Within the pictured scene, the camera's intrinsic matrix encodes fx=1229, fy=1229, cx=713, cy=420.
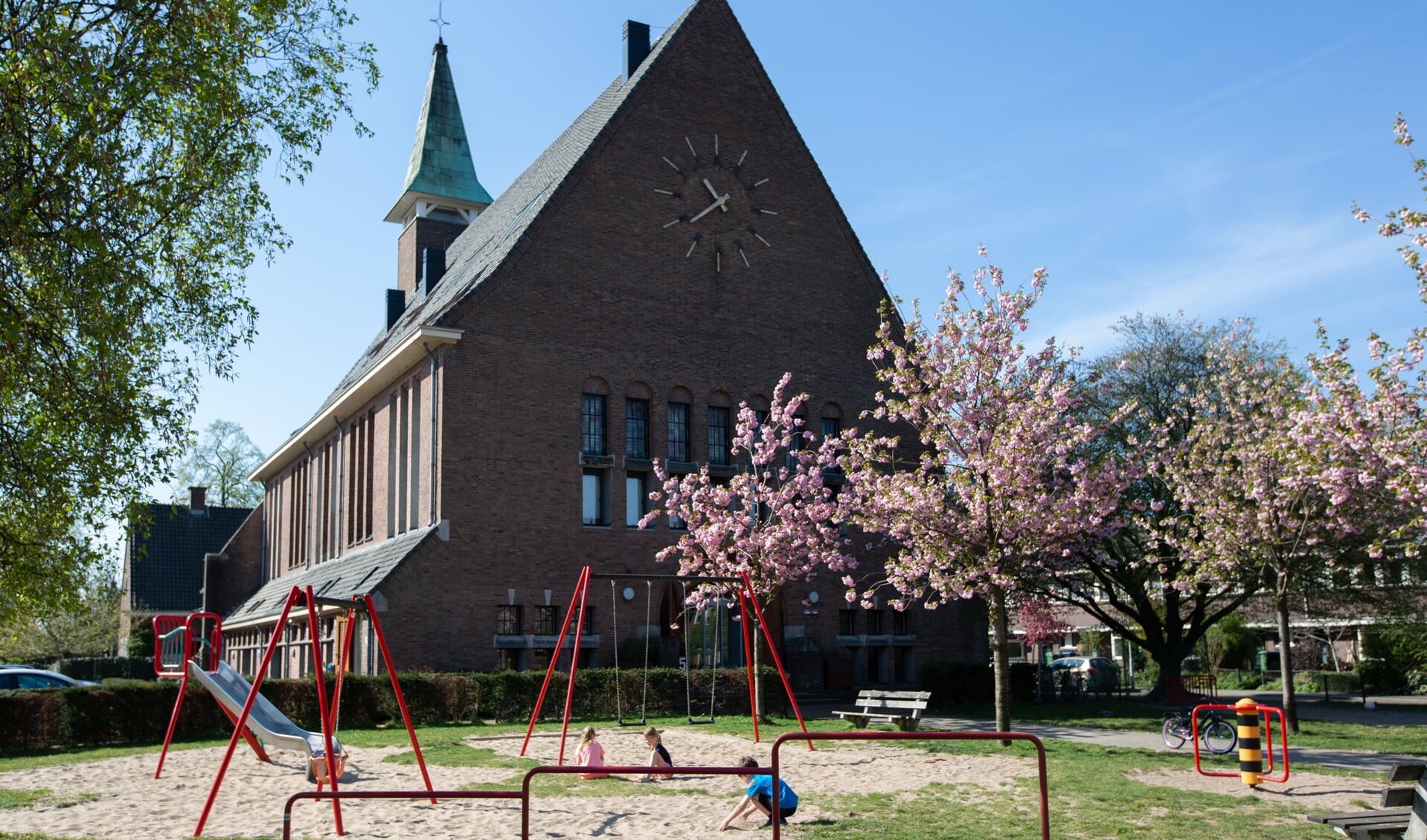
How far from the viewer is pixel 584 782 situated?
1580 centimetres

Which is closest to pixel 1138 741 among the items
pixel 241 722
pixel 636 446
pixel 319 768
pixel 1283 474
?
pixel 1283 474

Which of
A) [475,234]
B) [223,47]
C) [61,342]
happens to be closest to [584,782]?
[61,342]

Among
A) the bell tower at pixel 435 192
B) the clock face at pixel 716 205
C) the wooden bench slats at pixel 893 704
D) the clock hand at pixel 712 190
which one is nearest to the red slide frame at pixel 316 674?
the wooden bench slats at pixel 893 704

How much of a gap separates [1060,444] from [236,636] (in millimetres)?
34658

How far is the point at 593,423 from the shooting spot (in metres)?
32.7

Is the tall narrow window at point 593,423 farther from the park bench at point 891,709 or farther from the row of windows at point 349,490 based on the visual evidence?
the park bench at point 891,709

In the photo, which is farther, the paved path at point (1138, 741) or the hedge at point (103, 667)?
the hedge at point (103, 667)

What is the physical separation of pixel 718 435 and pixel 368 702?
12881mm

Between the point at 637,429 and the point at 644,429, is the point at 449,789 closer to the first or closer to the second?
the point at 637,429

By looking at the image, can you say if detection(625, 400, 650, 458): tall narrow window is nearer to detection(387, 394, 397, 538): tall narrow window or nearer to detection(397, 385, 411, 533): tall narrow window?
detection(397, 385, 411, 533): tall narrow window

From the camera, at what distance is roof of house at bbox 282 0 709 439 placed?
33094 mm

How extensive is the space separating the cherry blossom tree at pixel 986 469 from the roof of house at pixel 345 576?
34.0 feet

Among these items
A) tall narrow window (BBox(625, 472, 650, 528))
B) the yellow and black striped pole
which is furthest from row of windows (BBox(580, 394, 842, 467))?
the yellow and black striped pole

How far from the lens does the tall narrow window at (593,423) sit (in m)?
32.4
